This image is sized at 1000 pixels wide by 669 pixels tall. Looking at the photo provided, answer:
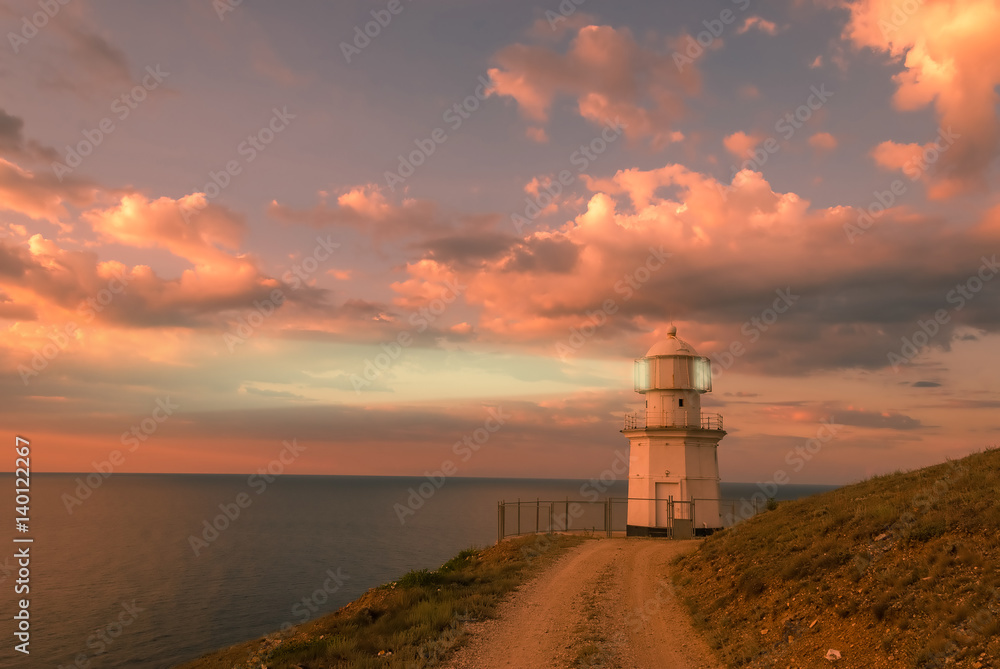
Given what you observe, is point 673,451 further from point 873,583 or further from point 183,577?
point 183,577

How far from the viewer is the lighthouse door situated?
119 feet

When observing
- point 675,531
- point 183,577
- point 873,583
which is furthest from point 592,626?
point 183,577

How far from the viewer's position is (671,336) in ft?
132

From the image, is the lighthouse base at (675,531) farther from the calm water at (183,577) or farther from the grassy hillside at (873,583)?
the calm water at (183,577)

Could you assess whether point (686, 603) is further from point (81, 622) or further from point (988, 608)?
point (81, 622)

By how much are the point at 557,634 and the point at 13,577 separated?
63525 mm

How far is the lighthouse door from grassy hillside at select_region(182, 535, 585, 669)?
12.9 metres

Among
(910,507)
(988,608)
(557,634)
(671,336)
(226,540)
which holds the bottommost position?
(226,540)

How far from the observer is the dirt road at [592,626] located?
13688 mm

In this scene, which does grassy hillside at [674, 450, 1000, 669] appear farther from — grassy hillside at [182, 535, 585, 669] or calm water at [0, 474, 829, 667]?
calm water at [0, 474, 829, 667]

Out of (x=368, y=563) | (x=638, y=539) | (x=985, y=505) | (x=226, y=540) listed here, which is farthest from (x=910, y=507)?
(x=226, y=540)

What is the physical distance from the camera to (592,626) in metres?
16.0

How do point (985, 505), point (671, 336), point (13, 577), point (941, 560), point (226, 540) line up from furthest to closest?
point (226, 540)
point (13, 577)
point (671, 336)
point (985, 505)
point (941, 560)

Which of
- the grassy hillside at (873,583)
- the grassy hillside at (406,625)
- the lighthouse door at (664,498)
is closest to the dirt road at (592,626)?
the grassy hillside at (406,625)
